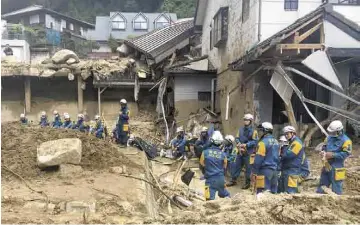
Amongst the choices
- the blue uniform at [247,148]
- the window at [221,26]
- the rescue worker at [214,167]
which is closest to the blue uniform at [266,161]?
the rescue worker at [214,167]

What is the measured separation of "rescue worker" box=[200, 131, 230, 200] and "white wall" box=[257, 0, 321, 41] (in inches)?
209

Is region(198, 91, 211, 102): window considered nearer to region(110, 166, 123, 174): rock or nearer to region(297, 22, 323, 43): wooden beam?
region(297, 22, 323, 43): wooden beam

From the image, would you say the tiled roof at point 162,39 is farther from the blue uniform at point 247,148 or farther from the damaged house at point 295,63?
the blue uniform at point 247,148

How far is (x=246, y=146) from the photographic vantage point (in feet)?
30.0

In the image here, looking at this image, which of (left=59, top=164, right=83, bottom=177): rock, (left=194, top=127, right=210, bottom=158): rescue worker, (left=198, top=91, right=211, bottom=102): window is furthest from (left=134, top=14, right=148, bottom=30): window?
(left=59, top=164, right=83, bottom=177): rock

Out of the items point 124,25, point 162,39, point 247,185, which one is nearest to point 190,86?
point 162,39

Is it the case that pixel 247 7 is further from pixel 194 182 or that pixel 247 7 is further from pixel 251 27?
pixel 194 182

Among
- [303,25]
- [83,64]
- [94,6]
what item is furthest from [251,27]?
[94,6]

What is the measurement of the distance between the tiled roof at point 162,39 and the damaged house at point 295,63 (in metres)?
6.29

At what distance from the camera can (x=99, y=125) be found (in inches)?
581

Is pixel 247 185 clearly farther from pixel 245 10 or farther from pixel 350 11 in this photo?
pixel 245 10

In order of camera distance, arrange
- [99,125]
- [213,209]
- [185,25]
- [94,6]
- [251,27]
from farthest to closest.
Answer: [94,6] → [185,25] → [99,125] → [251,27] → [213,209]

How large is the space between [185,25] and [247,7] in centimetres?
1227

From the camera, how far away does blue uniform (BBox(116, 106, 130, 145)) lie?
1237 cm
